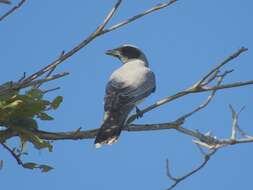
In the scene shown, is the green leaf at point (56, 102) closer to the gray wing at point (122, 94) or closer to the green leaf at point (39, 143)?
the green leaf at point (39, 143)

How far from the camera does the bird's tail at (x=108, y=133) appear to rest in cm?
549

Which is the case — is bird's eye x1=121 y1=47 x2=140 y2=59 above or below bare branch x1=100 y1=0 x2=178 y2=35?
above

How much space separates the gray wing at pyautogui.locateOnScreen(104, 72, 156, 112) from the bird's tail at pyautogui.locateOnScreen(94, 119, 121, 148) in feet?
1.50

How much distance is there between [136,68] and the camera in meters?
8.11

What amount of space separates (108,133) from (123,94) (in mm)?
1189

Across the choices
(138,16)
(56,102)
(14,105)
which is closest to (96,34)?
(138,16)

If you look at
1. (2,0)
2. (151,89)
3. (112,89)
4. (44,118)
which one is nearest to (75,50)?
Answer: (2,0)

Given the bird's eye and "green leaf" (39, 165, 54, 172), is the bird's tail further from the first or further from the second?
the bird's eye

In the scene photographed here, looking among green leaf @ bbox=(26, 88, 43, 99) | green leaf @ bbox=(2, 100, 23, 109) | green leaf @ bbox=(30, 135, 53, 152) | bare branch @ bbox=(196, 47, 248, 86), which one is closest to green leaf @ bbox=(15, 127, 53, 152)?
green leaf @ bbox=(30, 135, 53, 152)

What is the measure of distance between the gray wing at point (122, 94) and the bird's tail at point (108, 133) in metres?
0.46

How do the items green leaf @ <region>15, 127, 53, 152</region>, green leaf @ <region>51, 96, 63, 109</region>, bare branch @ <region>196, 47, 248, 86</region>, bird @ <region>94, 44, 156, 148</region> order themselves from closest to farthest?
bare branch @ <region>196, 47, 248, 86</region> → green leaf @ <region>15, 127, 53, 152</region> → green leaf @ <region>51, 96, 63, 109</region> → bird @ <region>94, 44, 156, 148</region>

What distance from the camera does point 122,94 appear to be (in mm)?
6824

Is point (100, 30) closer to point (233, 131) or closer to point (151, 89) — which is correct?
point (233, 131)

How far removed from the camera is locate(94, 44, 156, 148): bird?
5824 millimetres
